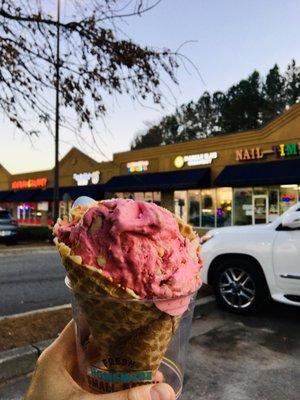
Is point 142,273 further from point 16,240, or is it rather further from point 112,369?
point 16,240

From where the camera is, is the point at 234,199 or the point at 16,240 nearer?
the point at 16,240

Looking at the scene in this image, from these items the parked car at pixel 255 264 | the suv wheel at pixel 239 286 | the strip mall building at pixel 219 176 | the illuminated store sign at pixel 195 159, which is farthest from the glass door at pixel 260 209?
the suv wheel at pixel 239 286

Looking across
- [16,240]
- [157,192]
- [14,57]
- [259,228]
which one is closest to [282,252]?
[259,228]

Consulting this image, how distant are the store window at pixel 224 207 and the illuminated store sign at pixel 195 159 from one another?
6.55ft

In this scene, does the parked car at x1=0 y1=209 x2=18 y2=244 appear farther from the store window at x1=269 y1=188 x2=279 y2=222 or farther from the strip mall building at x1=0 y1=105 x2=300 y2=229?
the store window at x1=269 y1=188 x2=279 y2=222

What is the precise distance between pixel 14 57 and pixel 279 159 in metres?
21.0

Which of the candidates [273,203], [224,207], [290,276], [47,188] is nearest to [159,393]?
[290,276]

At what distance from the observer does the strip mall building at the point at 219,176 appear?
23312 mm

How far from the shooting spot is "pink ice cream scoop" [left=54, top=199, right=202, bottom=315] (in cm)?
140

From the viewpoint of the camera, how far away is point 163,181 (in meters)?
28.7

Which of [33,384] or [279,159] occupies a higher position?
[279,159]

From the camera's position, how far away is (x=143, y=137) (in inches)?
3081

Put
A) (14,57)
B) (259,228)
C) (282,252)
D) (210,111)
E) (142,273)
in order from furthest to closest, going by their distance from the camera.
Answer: (210,111)
(259,228)
(282,252)
(14,57)
(142,273)

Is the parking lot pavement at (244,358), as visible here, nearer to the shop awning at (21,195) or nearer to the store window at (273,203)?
the store window at (273,203)
